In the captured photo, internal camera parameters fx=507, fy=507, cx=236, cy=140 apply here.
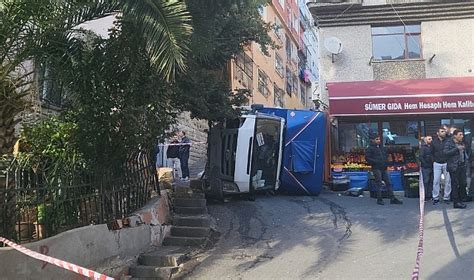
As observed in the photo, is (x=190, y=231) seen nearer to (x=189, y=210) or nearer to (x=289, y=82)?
(x=189, y=210)

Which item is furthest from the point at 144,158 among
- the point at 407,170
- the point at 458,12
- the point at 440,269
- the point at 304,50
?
the point at 304,50

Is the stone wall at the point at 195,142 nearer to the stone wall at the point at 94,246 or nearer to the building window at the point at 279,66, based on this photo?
the stone wall at the point at 94,246

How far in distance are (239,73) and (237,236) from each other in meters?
15.9

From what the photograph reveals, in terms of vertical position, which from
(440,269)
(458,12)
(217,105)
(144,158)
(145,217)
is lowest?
(440,269)

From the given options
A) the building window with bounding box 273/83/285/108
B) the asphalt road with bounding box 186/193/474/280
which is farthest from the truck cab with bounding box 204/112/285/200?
the building window with bounding box 273/83/285/108

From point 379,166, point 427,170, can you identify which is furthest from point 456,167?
point 379,166

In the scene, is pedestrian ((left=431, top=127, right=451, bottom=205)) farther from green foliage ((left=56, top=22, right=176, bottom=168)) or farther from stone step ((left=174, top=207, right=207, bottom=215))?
green foliage ((left=56, top=22, right=176, bottom=168))

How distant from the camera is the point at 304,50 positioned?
157 feet

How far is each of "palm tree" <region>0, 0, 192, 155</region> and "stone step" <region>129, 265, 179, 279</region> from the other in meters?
2.40

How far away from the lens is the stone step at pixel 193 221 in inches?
357

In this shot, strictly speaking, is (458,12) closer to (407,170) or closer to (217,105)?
(407,170)

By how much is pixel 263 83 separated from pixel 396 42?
13.6 metres

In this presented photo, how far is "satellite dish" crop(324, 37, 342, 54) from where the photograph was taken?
1623 centimetres

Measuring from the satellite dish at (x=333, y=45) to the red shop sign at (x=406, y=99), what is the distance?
72.8 inches
